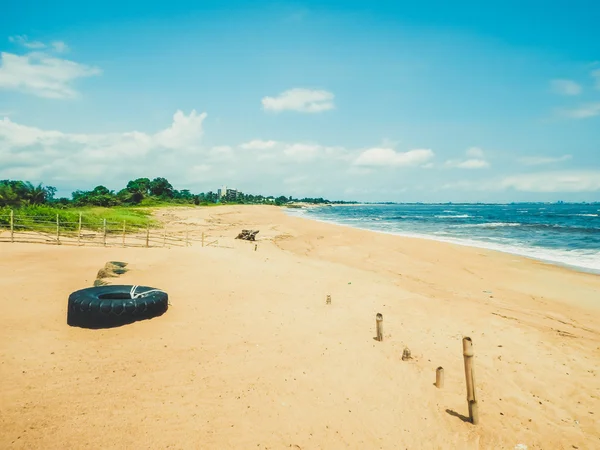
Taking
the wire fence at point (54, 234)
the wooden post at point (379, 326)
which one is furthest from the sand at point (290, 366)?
the wire fence at point (54, 234)

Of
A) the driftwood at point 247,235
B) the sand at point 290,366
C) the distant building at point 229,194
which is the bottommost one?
the sand at point 290,366

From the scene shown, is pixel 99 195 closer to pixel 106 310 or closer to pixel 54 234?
pixel 54 234

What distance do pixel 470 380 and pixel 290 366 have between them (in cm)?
403

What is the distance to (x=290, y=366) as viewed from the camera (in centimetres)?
829

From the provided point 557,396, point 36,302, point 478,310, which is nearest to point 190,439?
point 557,396

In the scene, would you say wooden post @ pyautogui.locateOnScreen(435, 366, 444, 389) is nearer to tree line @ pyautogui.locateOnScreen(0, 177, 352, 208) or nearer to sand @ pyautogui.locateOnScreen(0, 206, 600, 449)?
sand @ pyautogui.locateOnScreen(0, 206, 600, 449)

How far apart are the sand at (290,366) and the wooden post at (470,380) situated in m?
0.23

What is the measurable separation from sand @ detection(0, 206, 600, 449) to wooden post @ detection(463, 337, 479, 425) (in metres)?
0.23

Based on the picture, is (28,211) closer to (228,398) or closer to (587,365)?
(228,398)

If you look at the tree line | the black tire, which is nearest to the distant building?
the tree line

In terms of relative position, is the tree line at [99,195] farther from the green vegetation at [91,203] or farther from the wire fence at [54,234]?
the wire fence at [54,234]

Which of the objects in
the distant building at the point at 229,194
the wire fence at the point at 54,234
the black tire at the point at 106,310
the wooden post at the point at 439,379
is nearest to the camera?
the wooden post at the point at 439,379

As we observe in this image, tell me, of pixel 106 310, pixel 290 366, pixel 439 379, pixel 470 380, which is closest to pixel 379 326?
pixel 439 379

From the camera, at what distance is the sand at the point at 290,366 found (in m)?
6.12
